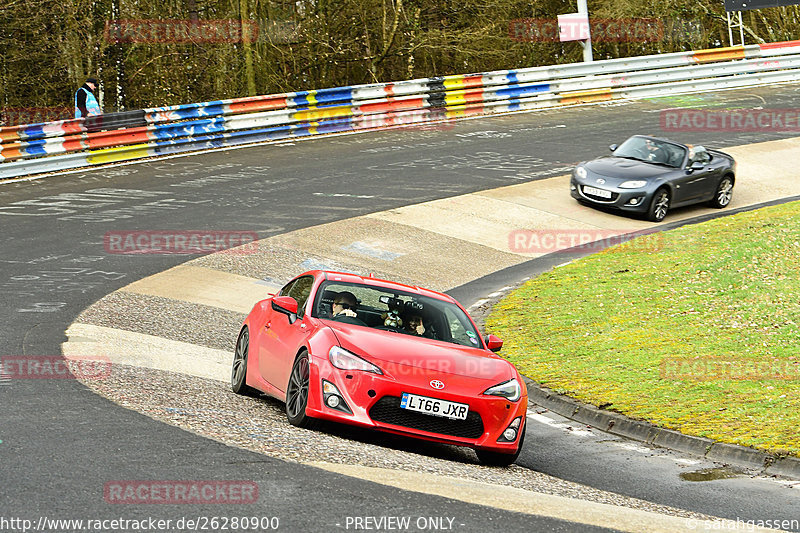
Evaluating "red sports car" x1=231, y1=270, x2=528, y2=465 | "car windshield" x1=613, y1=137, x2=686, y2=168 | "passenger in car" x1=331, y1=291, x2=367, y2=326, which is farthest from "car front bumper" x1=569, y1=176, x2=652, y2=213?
"passenger in car" x1=331, y1=291, x2=367, y2=326

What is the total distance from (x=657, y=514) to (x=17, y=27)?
2734 centimetres

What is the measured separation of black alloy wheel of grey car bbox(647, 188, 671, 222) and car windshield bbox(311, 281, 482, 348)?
12.9 metres

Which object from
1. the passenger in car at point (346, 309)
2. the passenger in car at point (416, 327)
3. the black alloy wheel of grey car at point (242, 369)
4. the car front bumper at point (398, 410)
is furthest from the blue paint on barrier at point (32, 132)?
the car front bumper at point (398, 410)

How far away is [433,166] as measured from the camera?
80.8 feet

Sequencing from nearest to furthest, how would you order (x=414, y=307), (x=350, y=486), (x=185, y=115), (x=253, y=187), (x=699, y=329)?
(x=350, y=486) < (x=414, y=307) < (x=699, y=329) < (x=253, y=187) < (x=185, y=115)

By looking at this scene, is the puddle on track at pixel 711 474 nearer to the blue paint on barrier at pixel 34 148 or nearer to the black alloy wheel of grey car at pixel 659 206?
the black alloy wheel of grey car at pixel 659 206

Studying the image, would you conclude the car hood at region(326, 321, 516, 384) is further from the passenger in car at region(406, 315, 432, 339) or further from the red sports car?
the passenger in car at region(406, 315, 432, 339)

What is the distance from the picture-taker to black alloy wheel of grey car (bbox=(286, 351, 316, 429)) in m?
8.32

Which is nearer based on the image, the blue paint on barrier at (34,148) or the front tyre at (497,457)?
the front tyre at (497,457)

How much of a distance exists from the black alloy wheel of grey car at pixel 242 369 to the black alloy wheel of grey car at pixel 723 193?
15.2m

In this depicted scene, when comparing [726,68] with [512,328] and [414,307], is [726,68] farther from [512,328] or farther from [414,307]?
[414,307]

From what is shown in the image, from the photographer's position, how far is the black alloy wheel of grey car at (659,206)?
70.7ft

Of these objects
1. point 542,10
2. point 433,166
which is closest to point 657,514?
point 433,166

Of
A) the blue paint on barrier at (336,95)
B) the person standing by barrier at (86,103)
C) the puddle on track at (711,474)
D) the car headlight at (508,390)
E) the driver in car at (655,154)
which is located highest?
the person standing by barrier at (86,103)
